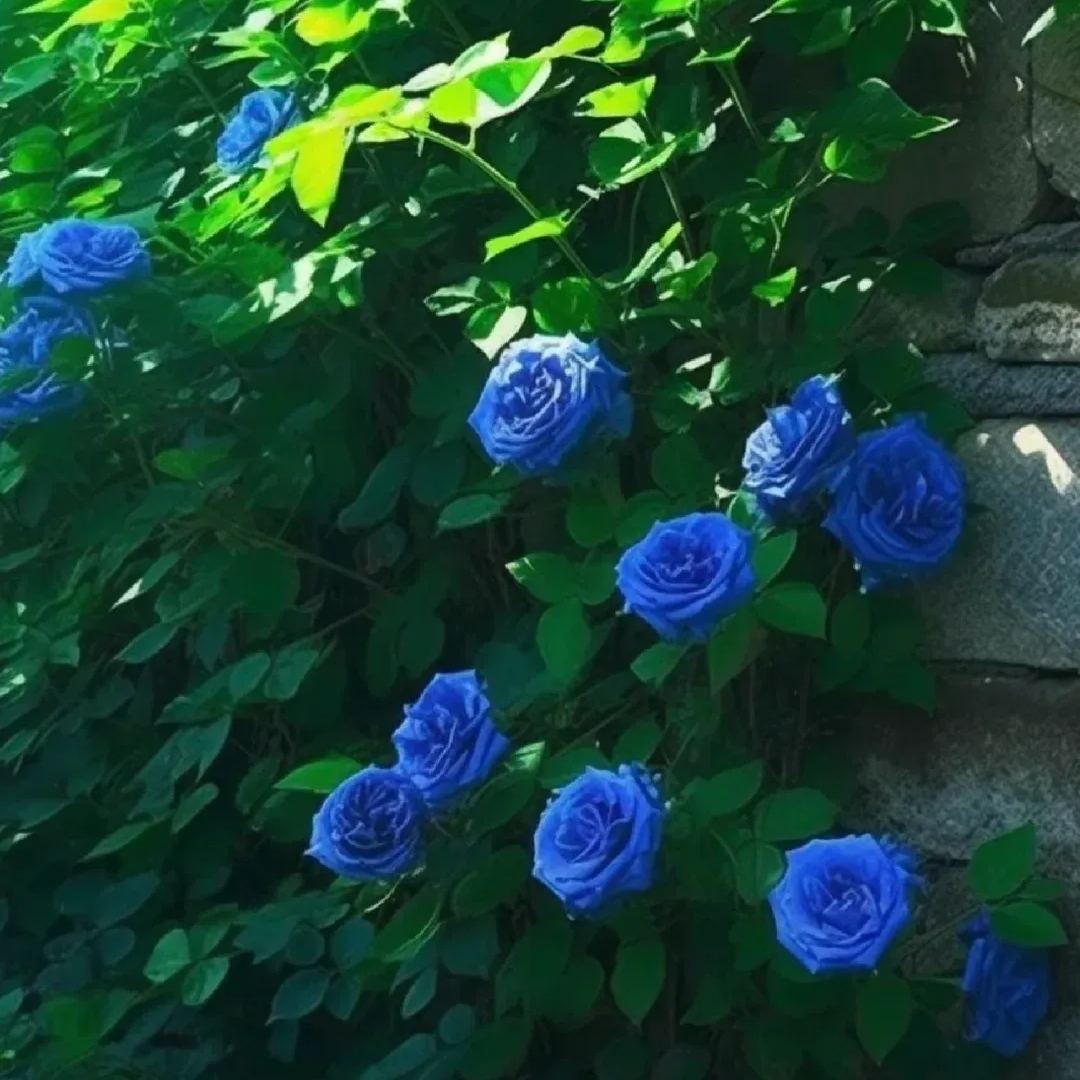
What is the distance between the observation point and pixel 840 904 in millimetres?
1466

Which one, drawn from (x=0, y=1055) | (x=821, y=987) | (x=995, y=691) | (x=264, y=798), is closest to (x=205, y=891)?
(x=264, y=798)

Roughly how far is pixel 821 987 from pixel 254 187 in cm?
88

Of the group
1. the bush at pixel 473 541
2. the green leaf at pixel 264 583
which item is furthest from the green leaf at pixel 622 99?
the green leaf at pixel 264 583

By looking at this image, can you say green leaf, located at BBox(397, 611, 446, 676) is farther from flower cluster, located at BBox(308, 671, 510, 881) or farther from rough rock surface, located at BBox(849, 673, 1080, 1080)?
rough rock surface, located at BBox(849, 673, 1080, 1080)

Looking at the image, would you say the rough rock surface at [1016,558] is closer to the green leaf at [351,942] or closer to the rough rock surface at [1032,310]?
the rough rock surface at [1032,310]

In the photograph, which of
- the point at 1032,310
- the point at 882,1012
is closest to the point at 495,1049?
the point at 882,1012

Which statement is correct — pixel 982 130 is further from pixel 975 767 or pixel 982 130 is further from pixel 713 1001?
pixel 713 1001

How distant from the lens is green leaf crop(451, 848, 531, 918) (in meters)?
1.67

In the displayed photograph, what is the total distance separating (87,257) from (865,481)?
790mm

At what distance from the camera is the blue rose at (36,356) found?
192 centimetres

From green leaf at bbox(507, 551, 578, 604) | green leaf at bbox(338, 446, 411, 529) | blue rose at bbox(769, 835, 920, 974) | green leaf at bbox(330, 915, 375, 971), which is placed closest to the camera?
blue rose at bbox(769, 835, 920, 974)

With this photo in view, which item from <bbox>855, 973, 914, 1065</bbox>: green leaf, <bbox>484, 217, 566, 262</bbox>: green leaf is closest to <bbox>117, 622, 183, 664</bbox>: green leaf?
<bbox>484, 217, 566, 262</bbox>: green leaf

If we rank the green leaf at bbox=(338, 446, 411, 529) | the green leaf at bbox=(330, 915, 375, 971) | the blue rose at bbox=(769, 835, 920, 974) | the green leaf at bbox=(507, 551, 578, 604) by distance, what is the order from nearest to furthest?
the blue rose at bbox=(769, 835, 920, 974)
the green leaf at bbox=(507, 551, 578, 604)
the green leaf at bbox=(330, 915, 375, 971)
the green leaf at bbox=(338, 446, 411, 529)

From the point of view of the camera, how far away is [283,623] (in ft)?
6.56
